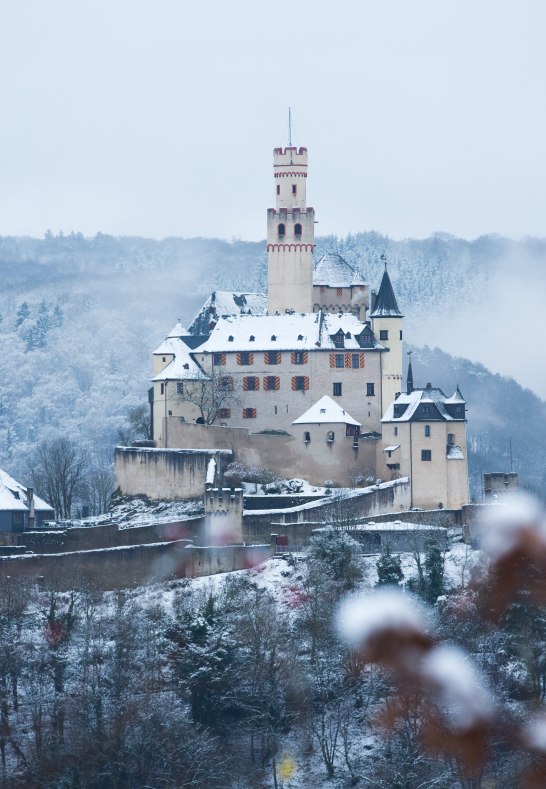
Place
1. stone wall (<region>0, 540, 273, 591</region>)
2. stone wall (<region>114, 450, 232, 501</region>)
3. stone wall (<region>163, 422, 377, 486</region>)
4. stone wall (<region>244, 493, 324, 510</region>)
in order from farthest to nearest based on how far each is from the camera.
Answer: stone wall (<region>163, 422, 377, 486</region>) < stone wall (<region>114, 450, 232, 501</region>) < stone wall (<region>244, 493, 324, 510</region>) < stone wall (<region>0, 540, 273, 591</region>)

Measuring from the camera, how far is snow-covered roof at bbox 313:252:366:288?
11038 centimetres

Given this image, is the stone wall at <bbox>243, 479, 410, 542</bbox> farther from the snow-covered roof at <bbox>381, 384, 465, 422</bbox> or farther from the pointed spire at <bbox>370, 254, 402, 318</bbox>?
the pointed spire at <bbox>370, 254, 402, 318</bbox>

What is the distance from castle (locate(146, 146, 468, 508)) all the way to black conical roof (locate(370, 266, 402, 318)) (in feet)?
0.25

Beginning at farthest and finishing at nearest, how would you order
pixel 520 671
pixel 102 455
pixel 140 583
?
pixel 102 455 → pixel 140 583 → pixel 520 671

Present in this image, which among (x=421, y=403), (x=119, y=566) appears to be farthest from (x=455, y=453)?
(x=119, y=566)

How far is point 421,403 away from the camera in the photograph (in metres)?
96.1

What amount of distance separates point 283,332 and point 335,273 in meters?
7.22

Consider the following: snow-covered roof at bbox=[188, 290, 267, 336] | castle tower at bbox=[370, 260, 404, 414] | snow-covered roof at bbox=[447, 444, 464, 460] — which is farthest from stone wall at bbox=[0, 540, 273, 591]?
snow-covered roof at bbox=[188, 290, 267, 336]

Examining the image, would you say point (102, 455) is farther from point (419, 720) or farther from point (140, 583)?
point (419, 720)

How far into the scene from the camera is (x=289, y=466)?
99000 mm

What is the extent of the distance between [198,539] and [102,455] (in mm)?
71930

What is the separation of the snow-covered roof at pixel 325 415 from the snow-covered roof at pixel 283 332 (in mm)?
3407

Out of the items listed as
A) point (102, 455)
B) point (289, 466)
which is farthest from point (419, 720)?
point (102, 455)

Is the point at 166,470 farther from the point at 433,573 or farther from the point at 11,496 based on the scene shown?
the point at 433,573
